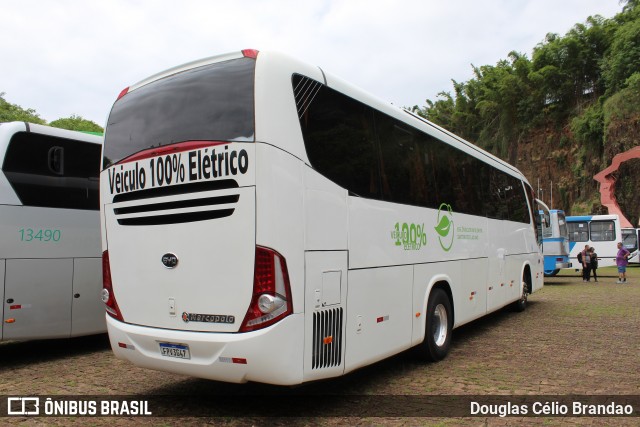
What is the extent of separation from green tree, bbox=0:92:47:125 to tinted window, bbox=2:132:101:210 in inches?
1529

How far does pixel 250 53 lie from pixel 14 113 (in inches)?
1854

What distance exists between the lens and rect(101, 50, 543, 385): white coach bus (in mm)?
4297

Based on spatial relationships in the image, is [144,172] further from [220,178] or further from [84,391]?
[84,391]

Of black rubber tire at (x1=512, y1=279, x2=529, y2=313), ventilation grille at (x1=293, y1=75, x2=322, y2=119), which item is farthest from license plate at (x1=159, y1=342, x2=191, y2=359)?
black rubber tire at (x1=512, y1=279, x2=529, y2=313)

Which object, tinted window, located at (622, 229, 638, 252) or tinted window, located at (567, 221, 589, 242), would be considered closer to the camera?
tinted window, located at (567, 221, 589, 242)

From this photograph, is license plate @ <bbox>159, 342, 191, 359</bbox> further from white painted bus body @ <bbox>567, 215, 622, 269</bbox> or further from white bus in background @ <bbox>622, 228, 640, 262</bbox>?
white bus in background @ <bbox>622, 228, 640, 262</bbox>

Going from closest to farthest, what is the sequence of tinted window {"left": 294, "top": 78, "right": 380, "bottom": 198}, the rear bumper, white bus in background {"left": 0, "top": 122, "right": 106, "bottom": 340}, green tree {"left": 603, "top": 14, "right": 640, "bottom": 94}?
1. the rear bumper
2. tinted window {"left": 294, "top": 78, "right": 380, "bottom": 198}
3. white bus in background {"left": 0, "top": 122, "right": 106, "bottom": 340}
4. green tree {"left": 603, "top": 14, "right": 640, "bottom": 94}

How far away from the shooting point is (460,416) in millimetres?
4883

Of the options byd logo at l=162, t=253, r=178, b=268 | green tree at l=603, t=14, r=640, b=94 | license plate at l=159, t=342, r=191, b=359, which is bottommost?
license plate at l=159, t=342, r=191, b=359

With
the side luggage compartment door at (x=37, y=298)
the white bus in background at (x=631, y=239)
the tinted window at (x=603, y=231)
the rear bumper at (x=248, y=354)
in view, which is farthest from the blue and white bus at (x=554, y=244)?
the rear bumper at (x=248, y=354)

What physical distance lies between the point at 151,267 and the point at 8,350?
17.7 feet

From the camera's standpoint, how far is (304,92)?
4.79 metres

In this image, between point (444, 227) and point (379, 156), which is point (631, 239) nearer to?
point (444, 227)

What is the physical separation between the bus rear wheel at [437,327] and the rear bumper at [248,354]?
9.56 feet
